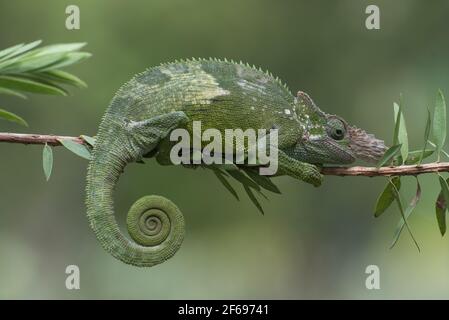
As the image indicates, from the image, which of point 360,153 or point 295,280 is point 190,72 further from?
point 295,280

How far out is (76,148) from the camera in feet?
6.60

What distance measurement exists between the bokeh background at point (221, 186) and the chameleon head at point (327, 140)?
3908mm

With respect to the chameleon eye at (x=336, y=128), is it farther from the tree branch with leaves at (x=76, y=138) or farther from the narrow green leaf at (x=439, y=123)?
the narrow green leaf at (x=439, y=123)

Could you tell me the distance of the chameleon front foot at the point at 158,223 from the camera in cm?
191

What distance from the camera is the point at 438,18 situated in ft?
24.7

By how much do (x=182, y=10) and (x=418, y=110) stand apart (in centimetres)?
234

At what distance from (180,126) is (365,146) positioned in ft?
1.73

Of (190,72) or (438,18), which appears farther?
(438,18)

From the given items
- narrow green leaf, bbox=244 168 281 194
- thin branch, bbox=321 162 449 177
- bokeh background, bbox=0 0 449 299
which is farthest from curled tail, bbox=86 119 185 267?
bokeh background, bbox=0 0 449 299

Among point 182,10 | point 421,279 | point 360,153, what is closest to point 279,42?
point 182,10

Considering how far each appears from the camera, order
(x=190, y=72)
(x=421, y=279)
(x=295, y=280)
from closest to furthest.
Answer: (x=190, y=72) < (x=421, y=279) < (x=295, y=280)

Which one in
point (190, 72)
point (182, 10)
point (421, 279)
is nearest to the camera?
point (190, 72)

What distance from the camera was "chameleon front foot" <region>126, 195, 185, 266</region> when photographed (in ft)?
6.28

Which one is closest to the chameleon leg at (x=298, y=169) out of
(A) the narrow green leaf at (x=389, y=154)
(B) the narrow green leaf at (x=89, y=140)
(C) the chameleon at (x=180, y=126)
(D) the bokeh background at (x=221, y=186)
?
(C) the chameleon at (x=180, y=126)
